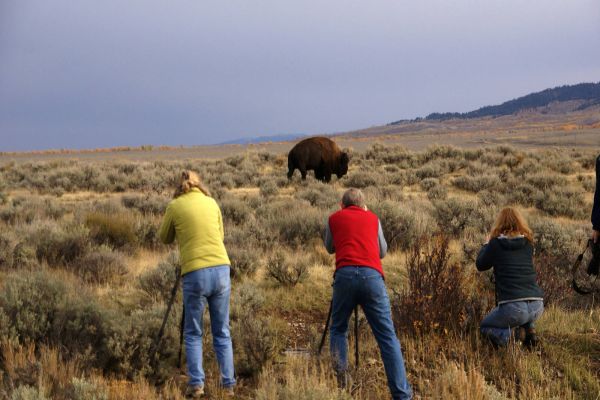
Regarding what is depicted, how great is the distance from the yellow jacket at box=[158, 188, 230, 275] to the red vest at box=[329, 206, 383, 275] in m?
0.94

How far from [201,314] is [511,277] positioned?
2712 mm

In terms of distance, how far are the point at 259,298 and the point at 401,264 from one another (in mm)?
2992

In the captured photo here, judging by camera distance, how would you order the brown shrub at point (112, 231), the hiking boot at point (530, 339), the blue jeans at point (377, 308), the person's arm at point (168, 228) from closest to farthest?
the blue jeans at point (377, 308), the person's arm at point (168, 228), the hiking boot at point (530, 339), the brown shrub at point (112, 231)

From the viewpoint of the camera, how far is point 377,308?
4.01 metres

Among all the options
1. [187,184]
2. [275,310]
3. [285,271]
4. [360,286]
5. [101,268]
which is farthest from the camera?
[101,268]

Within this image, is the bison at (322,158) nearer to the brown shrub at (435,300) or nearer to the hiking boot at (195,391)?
the brown shrub at (435,300)

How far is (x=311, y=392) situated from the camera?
3.44 meters

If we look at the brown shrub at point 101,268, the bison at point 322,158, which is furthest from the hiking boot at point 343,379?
the bison at point 322,158

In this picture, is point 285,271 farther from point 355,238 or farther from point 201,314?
point 355,238

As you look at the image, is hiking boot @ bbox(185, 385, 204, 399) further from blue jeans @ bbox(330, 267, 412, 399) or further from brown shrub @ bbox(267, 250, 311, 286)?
brown shrub @ bbox(267, 250, 311, 286)

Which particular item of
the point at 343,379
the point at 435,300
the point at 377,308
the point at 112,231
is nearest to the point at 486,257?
the point at 435,300

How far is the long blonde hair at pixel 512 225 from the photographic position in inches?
185

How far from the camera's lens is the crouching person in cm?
460

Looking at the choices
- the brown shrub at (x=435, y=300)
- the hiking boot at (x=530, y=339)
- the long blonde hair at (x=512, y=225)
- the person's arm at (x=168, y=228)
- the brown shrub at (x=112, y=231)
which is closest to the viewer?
the person's arm at (x=168, y=228)
